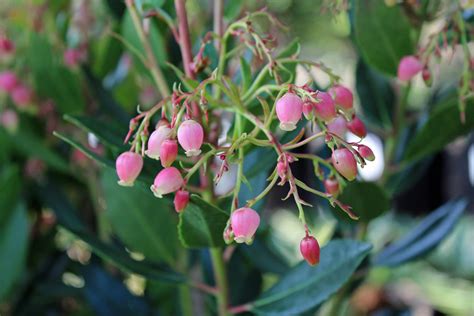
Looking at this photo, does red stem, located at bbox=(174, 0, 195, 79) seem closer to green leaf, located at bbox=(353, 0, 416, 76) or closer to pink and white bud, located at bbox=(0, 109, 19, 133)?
green leaf, located at bbox=(353, 0, 416, 76)

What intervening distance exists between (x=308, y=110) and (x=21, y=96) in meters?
0.54

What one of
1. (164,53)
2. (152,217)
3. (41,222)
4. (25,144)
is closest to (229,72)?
(164,53)

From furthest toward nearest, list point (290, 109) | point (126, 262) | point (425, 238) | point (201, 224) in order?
1. point (425, 238)
2. point (126, 262)
3. point (201, 224)
4. point (290, 109)

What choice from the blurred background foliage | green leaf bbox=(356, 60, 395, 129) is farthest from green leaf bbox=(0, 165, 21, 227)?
green leaf bbox=(356, 60, 395, 129)

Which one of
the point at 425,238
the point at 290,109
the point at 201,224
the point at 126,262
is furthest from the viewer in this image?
the point at 425,238

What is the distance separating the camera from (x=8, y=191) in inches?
31.8

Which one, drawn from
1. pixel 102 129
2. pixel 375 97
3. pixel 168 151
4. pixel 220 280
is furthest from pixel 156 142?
pixel 375 97

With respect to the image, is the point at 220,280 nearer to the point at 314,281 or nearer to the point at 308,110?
the point at 314,281

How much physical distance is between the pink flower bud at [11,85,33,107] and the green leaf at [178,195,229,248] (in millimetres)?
416

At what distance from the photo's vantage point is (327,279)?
562 mm

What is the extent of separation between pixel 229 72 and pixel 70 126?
28 centimetres

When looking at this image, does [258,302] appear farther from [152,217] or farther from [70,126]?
[70,126]

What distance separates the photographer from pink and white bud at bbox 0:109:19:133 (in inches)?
34.2

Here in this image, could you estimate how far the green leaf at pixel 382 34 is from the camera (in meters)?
0.65
